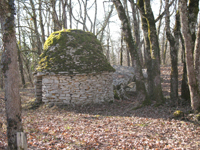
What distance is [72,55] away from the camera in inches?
384

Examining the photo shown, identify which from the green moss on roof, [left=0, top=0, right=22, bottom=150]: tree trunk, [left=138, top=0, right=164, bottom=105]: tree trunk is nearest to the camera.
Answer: [left=0, top=0, right=22, bottom=150]: tree trunk

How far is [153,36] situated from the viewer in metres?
7.84

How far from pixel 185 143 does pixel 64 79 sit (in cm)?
631

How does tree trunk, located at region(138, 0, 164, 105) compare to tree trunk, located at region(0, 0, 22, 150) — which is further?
tree trunk, located at region(138, 0, 164, 105)

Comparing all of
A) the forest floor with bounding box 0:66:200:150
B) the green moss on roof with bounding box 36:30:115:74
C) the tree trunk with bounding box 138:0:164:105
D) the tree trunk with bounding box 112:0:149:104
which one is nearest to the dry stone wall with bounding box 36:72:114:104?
the green moss on roof with bounding box 36:30:115:74

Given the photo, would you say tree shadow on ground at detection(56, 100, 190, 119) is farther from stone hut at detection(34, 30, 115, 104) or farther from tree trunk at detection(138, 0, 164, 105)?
tree trunk at detection(138, 0, 164, 105)

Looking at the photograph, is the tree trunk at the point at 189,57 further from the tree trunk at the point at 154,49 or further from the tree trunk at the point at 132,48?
the tree trunk at the point at 132,48

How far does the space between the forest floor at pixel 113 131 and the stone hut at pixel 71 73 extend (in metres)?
1.19

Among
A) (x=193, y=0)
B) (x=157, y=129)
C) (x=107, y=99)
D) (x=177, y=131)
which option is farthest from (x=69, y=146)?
(x=193, y=0)

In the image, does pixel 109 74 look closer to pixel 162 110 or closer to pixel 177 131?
pixel 162 110

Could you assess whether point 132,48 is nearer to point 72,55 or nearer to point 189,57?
point 189,57

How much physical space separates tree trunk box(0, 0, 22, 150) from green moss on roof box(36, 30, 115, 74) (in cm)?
504

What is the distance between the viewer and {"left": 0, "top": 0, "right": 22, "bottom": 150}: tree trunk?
12.6 ft

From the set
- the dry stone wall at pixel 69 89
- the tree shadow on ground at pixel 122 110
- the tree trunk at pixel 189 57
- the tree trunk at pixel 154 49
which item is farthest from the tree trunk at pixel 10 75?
the tree trunk at pixel 154 49
